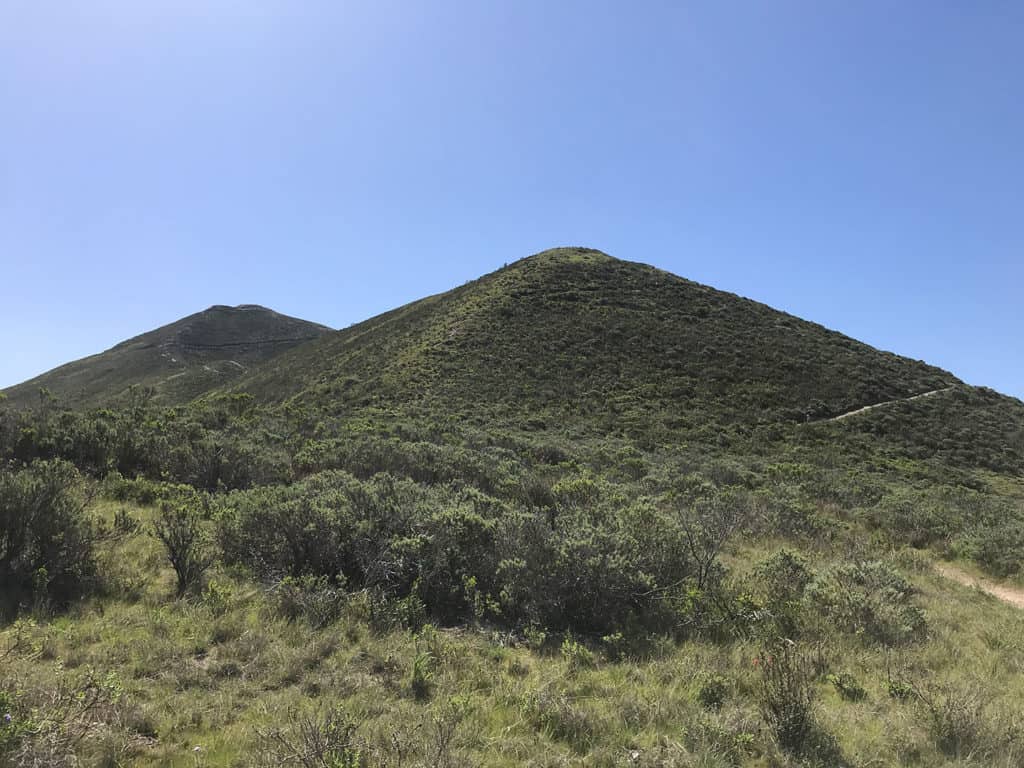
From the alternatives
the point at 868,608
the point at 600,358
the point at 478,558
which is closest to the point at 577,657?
the point at 478,558

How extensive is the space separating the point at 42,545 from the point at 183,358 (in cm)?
6746

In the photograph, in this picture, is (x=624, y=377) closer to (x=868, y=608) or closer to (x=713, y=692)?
(x=868, y=608)

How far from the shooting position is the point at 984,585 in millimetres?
8617

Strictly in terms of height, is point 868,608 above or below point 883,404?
→ below

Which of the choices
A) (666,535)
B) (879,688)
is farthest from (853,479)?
(879,688)

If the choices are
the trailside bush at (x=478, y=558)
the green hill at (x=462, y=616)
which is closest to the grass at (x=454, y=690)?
the green hill at (x=462, y=616)

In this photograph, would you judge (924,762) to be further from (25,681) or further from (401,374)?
(401,374)

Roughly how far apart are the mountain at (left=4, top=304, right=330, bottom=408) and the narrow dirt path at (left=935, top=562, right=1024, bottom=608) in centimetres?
4722

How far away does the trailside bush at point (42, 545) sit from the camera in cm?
470

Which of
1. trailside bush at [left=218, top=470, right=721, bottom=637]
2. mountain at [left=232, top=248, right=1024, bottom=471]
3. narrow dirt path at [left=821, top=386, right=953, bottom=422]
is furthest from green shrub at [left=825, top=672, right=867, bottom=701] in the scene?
narrow dirt path at [left=821, top=386, right=953, bottom=422]

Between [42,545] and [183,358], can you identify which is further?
[183,358]

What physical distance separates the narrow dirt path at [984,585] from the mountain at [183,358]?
155 ft

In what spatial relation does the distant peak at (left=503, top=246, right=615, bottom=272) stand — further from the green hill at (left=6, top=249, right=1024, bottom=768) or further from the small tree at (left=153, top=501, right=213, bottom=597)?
the small tree at (left=153, top=501, right=213, bottom=597)

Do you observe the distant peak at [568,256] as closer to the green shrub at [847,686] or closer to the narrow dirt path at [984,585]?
the narrow dirt path at [984,585]
